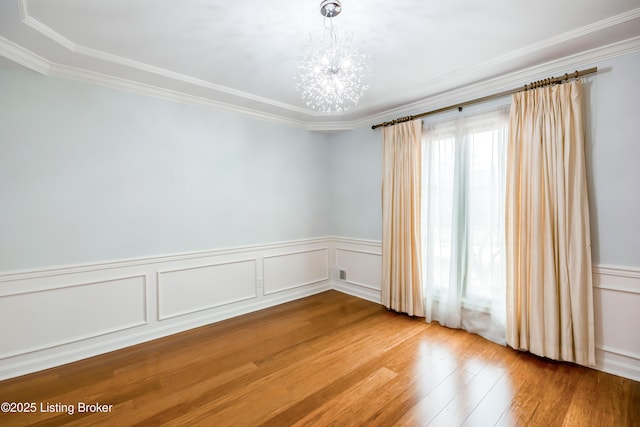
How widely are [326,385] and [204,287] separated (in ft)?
6.23

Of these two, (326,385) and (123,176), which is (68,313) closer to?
(123,176)

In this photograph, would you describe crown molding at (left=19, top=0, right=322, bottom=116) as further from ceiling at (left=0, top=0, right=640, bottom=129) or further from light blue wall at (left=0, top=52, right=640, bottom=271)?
light blue wall at (left=0, top=52, right=640, bottom=271)

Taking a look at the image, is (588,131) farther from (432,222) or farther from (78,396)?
(78,396)

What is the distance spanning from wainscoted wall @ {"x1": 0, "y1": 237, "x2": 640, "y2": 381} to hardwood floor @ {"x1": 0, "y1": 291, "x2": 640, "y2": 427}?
0.56 ft

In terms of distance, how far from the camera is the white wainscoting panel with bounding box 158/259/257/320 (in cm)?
315

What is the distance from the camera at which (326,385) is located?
2.24 metres

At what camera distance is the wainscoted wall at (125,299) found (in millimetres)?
2418

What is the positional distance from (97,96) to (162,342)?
2510mm

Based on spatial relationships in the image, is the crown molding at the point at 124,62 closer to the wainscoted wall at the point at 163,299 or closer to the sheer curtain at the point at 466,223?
the wainscoted wall at the point at 163,299

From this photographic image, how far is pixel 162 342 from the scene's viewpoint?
9.78 ft

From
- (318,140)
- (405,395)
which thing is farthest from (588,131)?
(318,140)

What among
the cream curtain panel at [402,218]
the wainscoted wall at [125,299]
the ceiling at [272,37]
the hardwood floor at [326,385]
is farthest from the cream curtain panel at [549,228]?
the wainscoted wall at [125,299]

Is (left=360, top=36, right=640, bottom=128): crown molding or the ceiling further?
(left=360, top=36, right=640, bottom=128): crown molding

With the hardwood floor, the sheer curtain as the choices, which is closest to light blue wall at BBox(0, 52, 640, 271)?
the sheer curtain
